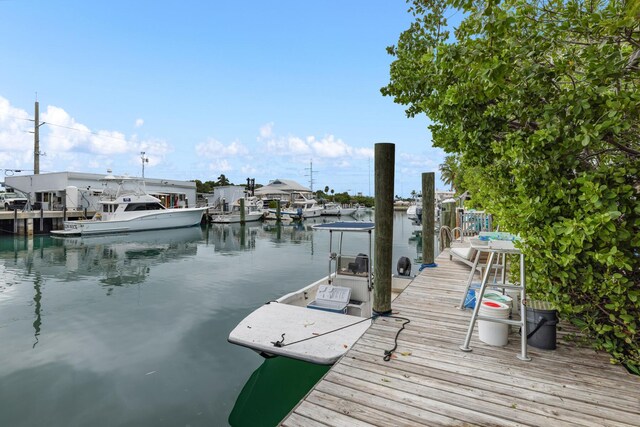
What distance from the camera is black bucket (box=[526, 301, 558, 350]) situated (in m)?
3.77

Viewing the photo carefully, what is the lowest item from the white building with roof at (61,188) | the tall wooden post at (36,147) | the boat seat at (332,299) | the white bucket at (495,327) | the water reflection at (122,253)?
the water reflection at (122,253)

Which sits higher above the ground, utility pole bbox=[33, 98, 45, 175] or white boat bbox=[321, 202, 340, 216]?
utility pole bbox=[33, 98, 45, 175]

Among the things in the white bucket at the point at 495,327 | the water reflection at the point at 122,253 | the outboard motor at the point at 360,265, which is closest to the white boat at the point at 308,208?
the water reflection at the point at 122,253

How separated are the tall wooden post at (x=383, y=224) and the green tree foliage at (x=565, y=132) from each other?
A: 1332 mm

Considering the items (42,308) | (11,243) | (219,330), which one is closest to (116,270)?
(42,308)

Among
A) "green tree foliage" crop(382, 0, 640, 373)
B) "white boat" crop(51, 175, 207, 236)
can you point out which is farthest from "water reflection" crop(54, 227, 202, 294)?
"green tree foliage" crop(382, 0, 640, 373)

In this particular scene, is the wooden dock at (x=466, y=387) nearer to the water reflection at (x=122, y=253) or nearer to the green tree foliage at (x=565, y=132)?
the green tree foliage at (x=565, y=132)

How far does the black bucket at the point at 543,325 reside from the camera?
12.4ft

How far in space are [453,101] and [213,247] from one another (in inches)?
943

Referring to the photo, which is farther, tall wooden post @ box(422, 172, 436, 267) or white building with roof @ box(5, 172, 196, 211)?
white building with roof @ box(5, 172, 196, 211)

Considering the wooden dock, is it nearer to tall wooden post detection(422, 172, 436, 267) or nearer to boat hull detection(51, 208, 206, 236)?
tall wooden post detection(422, 172, 436, 267)

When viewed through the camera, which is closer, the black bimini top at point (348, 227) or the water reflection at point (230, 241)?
the black bimini top at point (348, 227)

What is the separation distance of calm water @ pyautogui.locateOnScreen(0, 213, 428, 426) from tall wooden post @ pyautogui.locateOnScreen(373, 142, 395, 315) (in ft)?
6.29

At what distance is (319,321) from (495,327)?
9.36 feet
